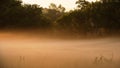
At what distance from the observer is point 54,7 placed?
123938 millimetres

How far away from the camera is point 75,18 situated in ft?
161

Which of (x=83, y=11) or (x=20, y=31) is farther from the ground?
(x=83, y=11)

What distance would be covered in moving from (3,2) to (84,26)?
12.8 meters

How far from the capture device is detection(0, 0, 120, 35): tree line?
45.8 m

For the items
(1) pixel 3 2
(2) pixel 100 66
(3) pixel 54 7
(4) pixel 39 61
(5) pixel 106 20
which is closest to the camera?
(2) pixel 100 66

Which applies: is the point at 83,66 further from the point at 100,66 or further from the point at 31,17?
the point at 31,17

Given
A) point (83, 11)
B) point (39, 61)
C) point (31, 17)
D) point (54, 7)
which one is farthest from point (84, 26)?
point (54, 7)

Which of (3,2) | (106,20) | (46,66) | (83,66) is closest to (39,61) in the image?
(46,66)

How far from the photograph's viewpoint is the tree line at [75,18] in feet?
150

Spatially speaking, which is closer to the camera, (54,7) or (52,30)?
(52,30)

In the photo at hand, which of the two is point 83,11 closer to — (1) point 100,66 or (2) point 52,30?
(2) point 52,30

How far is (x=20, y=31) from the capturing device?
156 ft

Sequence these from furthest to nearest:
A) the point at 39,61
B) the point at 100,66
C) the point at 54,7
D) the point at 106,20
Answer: the point at 54,7, the point at 106,20, the point at 39,61, the point at 100,66

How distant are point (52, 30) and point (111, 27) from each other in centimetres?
939
